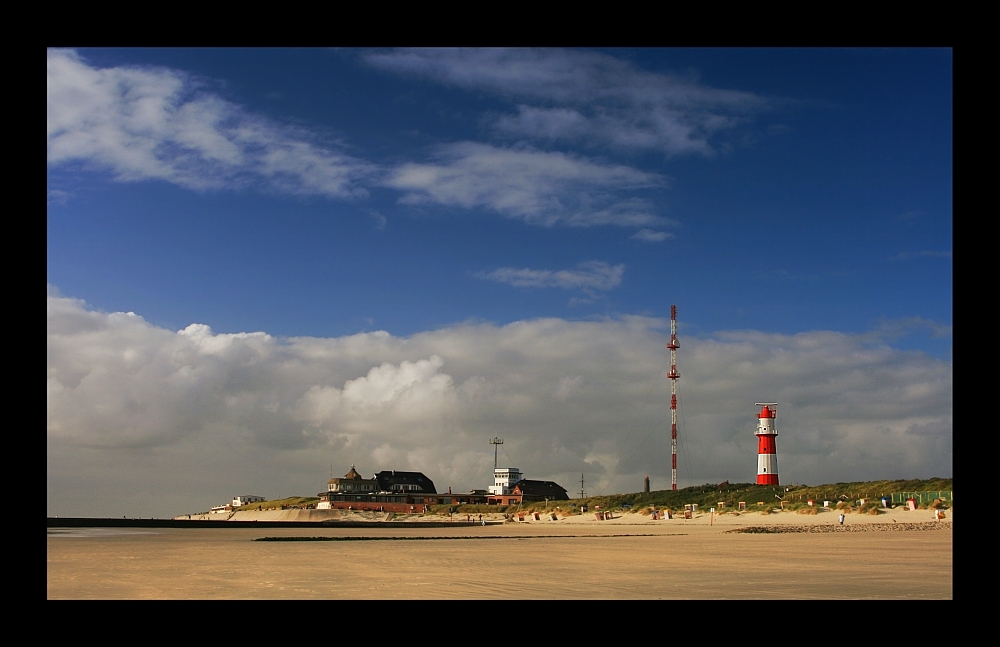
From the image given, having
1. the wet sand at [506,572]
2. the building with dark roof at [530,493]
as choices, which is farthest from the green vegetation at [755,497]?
the wet sand at [506,572]

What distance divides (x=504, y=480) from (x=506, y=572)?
9831 centimetres

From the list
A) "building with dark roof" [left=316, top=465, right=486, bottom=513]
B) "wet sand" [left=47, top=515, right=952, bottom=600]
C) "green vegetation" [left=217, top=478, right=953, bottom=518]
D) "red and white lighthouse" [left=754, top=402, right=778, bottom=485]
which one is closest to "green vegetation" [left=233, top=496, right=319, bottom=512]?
"building with dark roof" [left=316, top=465, right=486, bottom=513]

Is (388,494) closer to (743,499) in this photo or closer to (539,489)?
(539,489)

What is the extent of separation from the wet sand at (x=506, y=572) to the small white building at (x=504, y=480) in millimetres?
86573

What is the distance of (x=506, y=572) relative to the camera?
55.5 ft

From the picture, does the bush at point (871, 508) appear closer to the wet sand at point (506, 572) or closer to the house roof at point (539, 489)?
the wet sand at point (506, 572)

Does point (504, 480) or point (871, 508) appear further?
point (504, 480)

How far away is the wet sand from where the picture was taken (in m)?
13.4

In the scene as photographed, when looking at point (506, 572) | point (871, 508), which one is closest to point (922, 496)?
point (871, 508)

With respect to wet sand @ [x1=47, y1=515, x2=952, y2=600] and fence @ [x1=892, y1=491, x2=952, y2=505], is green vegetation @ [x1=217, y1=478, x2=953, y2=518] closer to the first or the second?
fence @ [x1=892, y1=491, x2=952, y2=505]

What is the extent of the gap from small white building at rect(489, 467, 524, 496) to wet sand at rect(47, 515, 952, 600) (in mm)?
86573

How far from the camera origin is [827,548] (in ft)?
81.3
